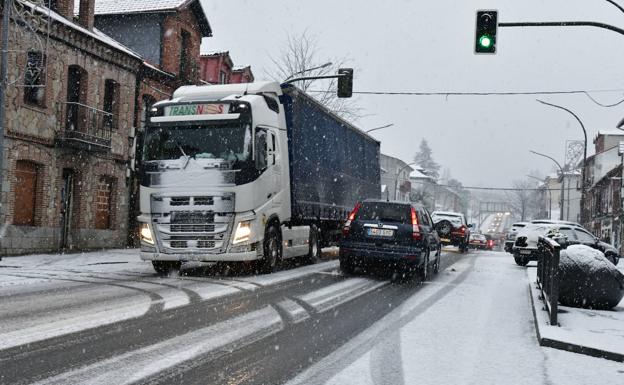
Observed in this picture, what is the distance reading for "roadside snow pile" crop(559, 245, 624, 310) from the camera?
915cm

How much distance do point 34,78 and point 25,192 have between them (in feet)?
10.8

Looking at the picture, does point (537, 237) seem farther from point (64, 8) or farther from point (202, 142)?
point (64, 8)

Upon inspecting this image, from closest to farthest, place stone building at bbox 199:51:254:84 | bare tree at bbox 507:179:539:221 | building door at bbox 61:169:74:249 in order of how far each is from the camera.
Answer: building door at bbox 61:169:74:249 < stone building at bbox 199:51:254:84 < bare tree at bbox 507:179:539:221

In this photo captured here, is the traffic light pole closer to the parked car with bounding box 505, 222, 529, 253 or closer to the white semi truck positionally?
the white semi truck

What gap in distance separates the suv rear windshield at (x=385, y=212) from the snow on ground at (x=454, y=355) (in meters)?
3.86

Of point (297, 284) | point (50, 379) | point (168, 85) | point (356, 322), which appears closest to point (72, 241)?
point (168, 85)

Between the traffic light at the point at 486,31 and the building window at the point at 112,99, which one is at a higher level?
the traffic light at the point at 486,31

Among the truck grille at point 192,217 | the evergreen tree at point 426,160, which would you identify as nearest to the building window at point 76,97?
the truck grille at point 192,217

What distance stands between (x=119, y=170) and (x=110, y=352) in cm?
1834

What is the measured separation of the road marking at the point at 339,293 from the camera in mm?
9179

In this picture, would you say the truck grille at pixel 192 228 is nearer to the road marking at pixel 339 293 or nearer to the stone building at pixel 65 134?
the road marking at pixel 339 293

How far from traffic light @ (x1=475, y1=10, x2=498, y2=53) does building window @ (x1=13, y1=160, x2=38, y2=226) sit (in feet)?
42.6

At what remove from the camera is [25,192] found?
60.4 ft

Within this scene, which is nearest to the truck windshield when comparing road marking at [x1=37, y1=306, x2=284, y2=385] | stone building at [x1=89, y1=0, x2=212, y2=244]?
road marking at [x1=37, y1=306, x2=284, y2=385]
